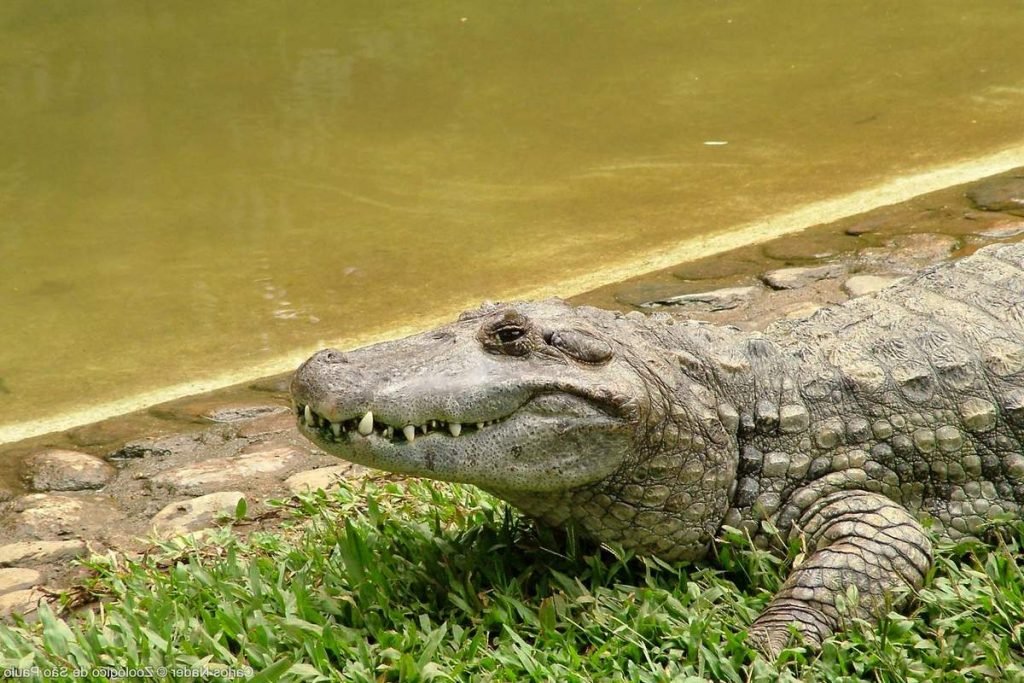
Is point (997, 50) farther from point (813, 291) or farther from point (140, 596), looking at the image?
point (140, 596)

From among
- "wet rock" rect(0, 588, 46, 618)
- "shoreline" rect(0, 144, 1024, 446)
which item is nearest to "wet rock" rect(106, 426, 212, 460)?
"shoreline" rect(0, 144, 1024, 446)

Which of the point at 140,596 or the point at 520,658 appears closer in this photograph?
the point at 520,658

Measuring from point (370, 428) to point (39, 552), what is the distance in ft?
5.53

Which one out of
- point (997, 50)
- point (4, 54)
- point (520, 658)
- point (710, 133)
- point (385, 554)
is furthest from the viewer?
point (4, 54)

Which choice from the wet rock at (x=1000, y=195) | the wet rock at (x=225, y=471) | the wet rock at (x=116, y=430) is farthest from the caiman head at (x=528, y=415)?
the wet rock at (x=1000, y=195)

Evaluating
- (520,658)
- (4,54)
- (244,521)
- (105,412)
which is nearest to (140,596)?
(244,521)

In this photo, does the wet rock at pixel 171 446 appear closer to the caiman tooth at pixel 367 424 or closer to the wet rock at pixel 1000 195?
the caiman tooth at pixel 367 424

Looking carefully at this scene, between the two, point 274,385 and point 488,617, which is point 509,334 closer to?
point 488,617

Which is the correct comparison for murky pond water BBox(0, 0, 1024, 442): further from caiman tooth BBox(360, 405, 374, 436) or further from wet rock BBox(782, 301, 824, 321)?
caiman tooth BBox(360, 405, 374, 436)

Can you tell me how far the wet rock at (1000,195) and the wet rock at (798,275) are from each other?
3.20 feet

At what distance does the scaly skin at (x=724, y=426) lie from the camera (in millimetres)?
3324

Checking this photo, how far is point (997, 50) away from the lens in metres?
9.59

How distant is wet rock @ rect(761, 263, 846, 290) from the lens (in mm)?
5867

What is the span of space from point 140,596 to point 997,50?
26.1 feet
